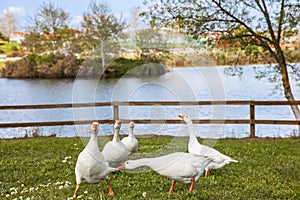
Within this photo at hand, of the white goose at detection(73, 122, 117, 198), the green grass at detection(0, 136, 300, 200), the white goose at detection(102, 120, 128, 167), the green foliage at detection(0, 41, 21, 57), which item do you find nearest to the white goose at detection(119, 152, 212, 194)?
the green grass at detection(0, 136, 300, 200)

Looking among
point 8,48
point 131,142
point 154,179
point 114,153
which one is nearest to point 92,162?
point 114,153

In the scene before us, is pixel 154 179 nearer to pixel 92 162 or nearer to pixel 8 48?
pixel 92 162

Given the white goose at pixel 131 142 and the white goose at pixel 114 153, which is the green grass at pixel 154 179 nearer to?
the white goose at pixel 114 153

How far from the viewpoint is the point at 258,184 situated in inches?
262

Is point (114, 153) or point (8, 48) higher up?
point (8, 48)

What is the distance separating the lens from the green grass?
235 inches

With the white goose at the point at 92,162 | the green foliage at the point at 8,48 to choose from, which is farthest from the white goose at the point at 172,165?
the green foliage at the point at 8,48

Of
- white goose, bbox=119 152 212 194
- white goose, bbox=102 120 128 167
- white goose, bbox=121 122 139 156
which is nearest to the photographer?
white goose, bbox=119 152 212 194

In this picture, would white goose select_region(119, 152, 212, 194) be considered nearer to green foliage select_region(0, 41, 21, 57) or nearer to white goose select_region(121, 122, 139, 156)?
white goose select_region(121, 122, 139, 156)

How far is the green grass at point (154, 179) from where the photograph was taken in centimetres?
596

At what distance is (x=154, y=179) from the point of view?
6953 millimetres

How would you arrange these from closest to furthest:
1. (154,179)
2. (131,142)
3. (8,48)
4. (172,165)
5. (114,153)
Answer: (172,165), (114,153), (131,142), (154,179), (8,48)

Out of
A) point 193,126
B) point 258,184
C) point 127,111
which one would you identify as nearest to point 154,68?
point 193,126

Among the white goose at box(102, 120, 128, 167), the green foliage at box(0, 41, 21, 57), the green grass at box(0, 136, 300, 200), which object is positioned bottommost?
the green grass at box(0, 136, 300, 200)
